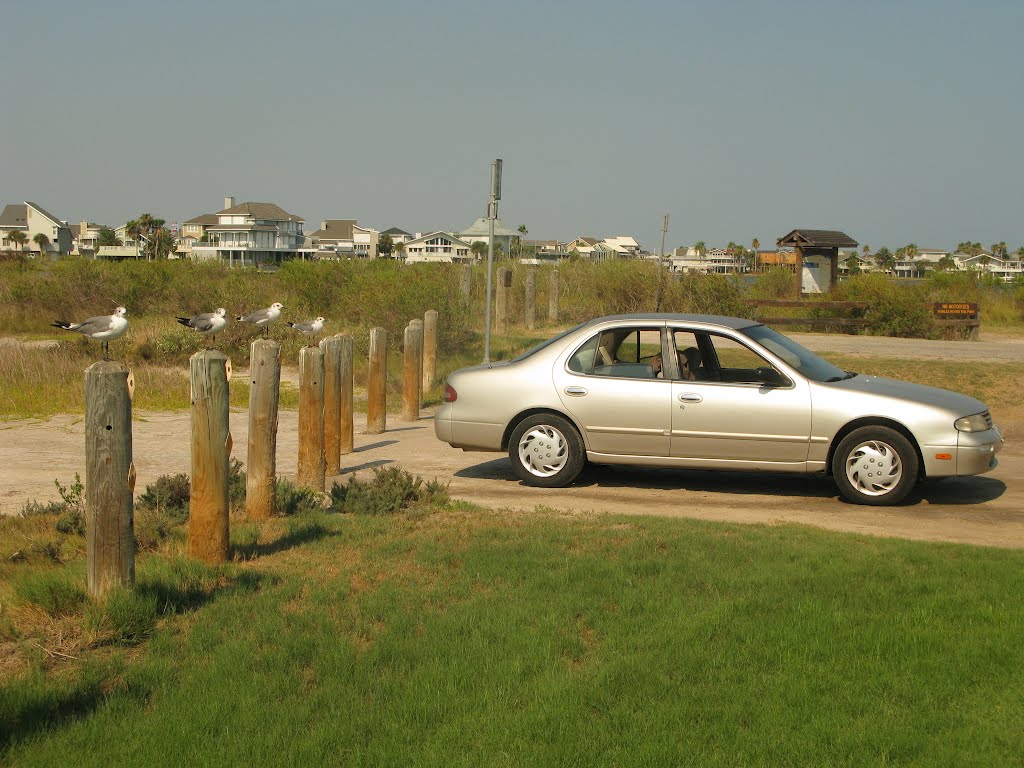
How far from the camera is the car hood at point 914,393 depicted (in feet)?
30.9

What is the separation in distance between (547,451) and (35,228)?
100m

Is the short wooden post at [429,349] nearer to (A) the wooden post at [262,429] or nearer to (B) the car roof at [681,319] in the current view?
(B) the car roof at [681,319]

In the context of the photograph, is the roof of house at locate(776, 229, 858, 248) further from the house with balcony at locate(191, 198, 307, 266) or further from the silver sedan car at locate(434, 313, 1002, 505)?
the house with balcony at locate(191, 198, 307, 266)

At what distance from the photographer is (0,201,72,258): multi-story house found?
95250 mm

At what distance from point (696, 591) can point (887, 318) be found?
22659 millimetres

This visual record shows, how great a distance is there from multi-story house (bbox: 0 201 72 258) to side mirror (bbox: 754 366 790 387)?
308 feet

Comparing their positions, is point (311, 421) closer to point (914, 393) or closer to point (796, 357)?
point (796, 357)

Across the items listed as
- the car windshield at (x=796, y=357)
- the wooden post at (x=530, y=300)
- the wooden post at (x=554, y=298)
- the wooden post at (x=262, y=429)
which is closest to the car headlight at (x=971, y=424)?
the car windshield at (x=796, y=357)

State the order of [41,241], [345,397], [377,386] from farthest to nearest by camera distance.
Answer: [41,241] < [377,386] < [345,397]

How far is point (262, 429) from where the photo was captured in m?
7.82

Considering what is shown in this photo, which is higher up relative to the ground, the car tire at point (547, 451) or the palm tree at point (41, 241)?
the palm tree at point (41, 241)

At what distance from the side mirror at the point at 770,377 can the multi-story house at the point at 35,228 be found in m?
93.9

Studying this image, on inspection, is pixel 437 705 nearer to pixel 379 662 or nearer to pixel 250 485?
pixel 379 662

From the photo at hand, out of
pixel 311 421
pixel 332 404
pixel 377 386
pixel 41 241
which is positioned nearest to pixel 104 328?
pixel 332 404
